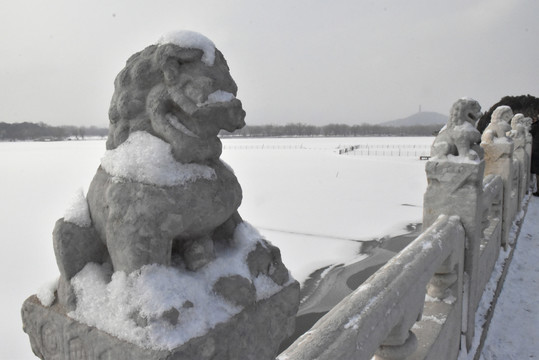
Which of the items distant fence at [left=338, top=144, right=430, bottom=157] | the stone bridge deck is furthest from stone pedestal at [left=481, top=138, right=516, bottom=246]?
distant fence at [left=338, top=144, right=430, bottom=157]

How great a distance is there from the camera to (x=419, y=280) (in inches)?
87.7

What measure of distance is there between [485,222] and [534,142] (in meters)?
10.3

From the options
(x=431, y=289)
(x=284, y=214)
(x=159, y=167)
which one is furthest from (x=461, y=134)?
(x=284, y=214)

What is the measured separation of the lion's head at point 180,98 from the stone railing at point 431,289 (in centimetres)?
81

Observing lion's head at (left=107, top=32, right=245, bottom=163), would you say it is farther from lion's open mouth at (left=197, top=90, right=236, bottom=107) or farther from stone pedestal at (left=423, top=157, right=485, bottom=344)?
stone pedestal at (left=423, top=157, right=485, bottom=344)

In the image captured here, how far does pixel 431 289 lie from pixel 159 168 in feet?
9.29

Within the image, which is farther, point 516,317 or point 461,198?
point 516,317

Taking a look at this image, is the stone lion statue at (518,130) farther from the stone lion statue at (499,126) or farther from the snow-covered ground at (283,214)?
the snow-covered ground at (283,214)

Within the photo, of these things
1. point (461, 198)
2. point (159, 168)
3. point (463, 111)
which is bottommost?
point (461, 198)

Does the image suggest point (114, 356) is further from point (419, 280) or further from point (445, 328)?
point (445, 328)

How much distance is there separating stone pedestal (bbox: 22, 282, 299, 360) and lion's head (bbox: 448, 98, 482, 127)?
293 centimetres

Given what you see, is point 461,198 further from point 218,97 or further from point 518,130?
point 518,130

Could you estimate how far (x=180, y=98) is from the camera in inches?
42.5

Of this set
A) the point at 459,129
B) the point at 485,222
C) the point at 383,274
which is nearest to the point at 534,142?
the point at 485,222
